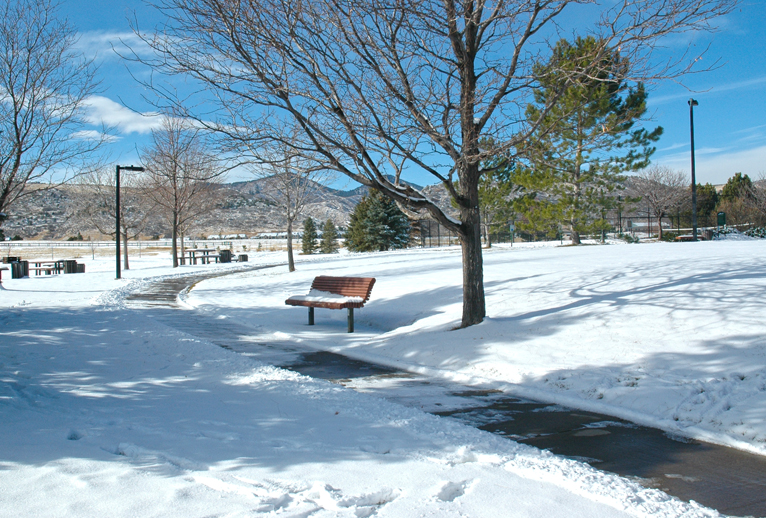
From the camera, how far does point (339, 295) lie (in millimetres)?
10625

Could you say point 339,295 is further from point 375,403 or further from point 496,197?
point 496,197

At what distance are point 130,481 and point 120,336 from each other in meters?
6.00

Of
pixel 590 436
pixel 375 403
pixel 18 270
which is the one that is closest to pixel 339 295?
pixel 375 403

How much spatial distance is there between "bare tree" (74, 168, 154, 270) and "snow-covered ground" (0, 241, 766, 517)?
2545cm

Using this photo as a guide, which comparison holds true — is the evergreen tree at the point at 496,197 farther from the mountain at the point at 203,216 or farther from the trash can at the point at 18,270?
the trash can at the point at 18,270

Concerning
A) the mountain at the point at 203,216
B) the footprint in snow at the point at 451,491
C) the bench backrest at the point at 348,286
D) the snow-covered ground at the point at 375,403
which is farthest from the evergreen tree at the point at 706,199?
the footprint in snow at the point at 451,491

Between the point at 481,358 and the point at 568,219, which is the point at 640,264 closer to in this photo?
the point at 481,358

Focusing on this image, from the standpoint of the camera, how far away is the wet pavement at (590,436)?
3334 mm

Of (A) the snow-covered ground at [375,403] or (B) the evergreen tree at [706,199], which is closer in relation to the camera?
(A) the snow-covered ground at [375,403]

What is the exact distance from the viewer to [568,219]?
29531 mm

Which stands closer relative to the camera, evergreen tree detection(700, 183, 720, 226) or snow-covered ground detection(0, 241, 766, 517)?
A: snow-covered ground detection(0, 241, 766, 517)

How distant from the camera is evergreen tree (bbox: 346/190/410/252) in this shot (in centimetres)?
4847

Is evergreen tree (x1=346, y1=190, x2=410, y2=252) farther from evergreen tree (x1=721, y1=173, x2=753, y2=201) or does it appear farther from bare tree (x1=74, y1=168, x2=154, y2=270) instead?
evergreen tree (x1=721, y1=173, x2=753, y2=201)

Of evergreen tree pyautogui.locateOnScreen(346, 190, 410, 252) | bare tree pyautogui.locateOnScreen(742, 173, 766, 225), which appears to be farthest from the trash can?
bare tree pyautogui.locateOnScreen(742, 173, 766, 225)
